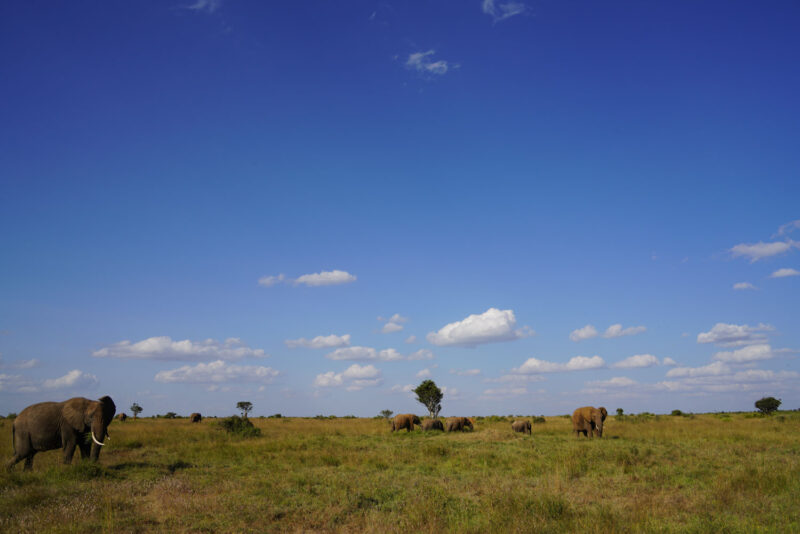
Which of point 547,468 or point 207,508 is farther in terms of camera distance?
point 547,468

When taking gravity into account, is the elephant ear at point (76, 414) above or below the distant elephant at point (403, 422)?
above

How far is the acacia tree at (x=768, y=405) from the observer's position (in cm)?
6105

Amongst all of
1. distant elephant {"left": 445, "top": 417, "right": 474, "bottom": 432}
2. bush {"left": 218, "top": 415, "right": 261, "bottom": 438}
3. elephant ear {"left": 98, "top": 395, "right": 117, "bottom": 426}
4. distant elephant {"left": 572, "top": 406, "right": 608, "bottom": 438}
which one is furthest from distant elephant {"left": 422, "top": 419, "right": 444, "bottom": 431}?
elephant ear {"left": 98, "top": 395, "right": 117, "bottom": 426}

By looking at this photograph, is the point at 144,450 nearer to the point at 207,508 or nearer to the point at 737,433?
the point at 207,508

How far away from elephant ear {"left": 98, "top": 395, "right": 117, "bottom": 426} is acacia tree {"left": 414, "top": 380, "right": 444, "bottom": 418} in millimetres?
48433

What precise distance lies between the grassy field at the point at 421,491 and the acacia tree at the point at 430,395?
1657 inches

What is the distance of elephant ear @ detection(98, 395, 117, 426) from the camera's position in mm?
17422

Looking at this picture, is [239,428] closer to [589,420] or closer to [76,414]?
[76,414]

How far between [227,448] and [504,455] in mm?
13820

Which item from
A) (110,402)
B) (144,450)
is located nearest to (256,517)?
(110,402)

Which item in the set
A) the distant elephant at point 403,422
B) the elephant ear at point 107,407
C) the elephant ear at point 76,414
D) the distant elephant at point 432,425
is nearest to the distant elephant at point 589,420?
the distant elephant at point 432,425

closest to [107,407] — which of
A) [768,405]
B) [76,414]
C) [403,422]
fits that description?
[76,414]

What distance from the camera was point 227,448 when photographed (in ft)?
77.0

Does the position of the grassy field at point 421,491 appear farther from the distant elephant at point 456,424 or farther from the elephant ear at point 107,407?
the distant elephant at point 456,424
